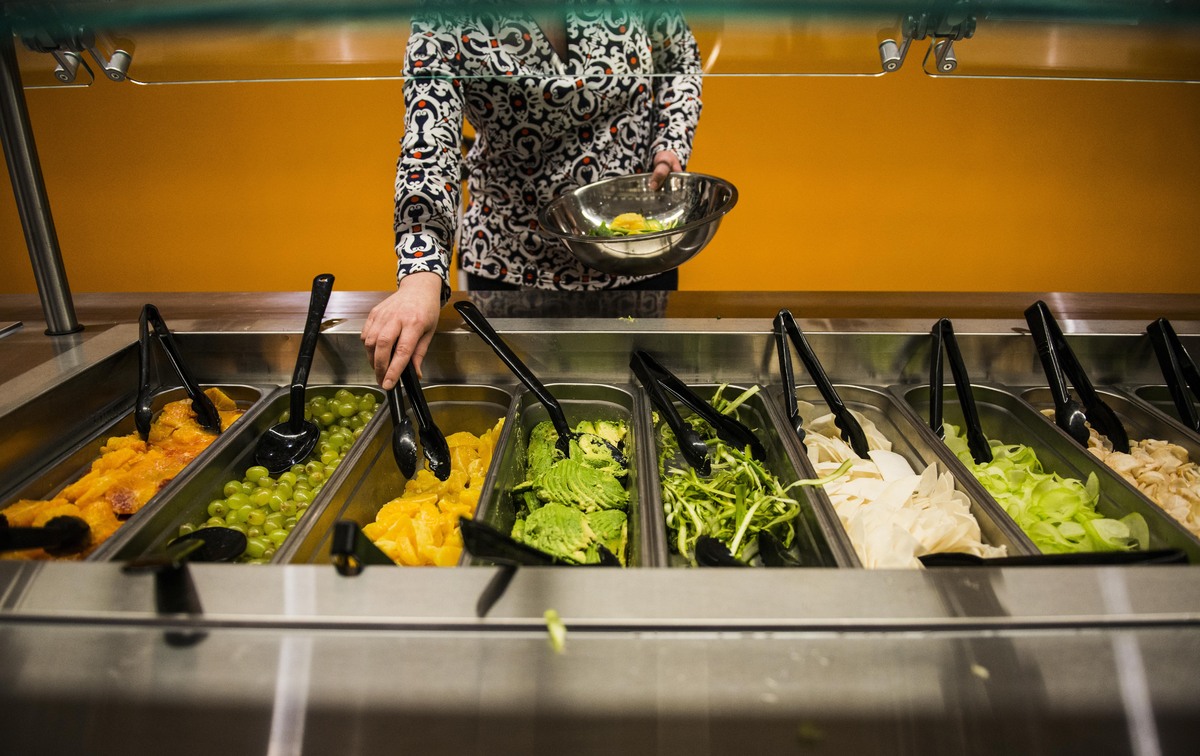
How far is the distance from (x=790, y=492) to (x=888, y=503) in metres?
0.21

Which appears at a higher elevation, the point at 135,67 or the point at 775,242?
the point at 775,242

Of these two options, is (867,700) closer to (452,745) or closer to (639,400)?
(452,745)

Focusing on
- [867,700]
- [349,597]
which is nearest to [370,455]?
[349,597]

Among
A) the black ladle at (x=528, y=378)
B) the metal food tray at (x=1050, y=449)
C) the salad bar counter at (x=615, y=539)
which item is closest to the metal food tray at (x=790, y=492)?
the salad bar counter at (x=615, y=539)

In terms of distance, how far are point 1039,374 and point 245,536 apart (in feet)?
6.56

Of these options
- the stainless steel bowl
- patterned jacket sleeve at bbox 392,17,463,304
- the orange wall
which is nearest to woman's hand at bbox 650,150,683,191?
the stainless steel bowl

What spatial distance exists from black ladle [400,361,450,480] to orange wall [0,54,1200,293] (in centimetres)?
358

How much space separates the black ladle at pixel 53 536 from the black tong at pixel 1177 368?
2.32m

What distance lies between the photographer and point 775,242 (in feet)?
15.6

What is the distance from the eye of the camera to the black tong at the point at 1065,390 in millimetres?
1507

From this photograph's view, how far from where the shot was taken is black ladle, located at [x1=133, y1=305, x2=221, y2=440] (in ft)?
4.98

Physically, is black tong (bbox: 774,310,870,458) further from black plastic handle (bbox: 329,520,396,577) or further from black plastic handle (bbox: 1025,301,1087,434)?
black plastic handle (bbox: 329,520,396,577)

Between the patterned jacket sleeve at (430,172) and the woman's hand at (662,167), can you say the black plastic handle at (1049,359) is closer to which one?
the woman's hand at (662,167)

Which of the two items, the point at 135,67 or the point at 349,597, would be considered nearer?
the point at 349,597
